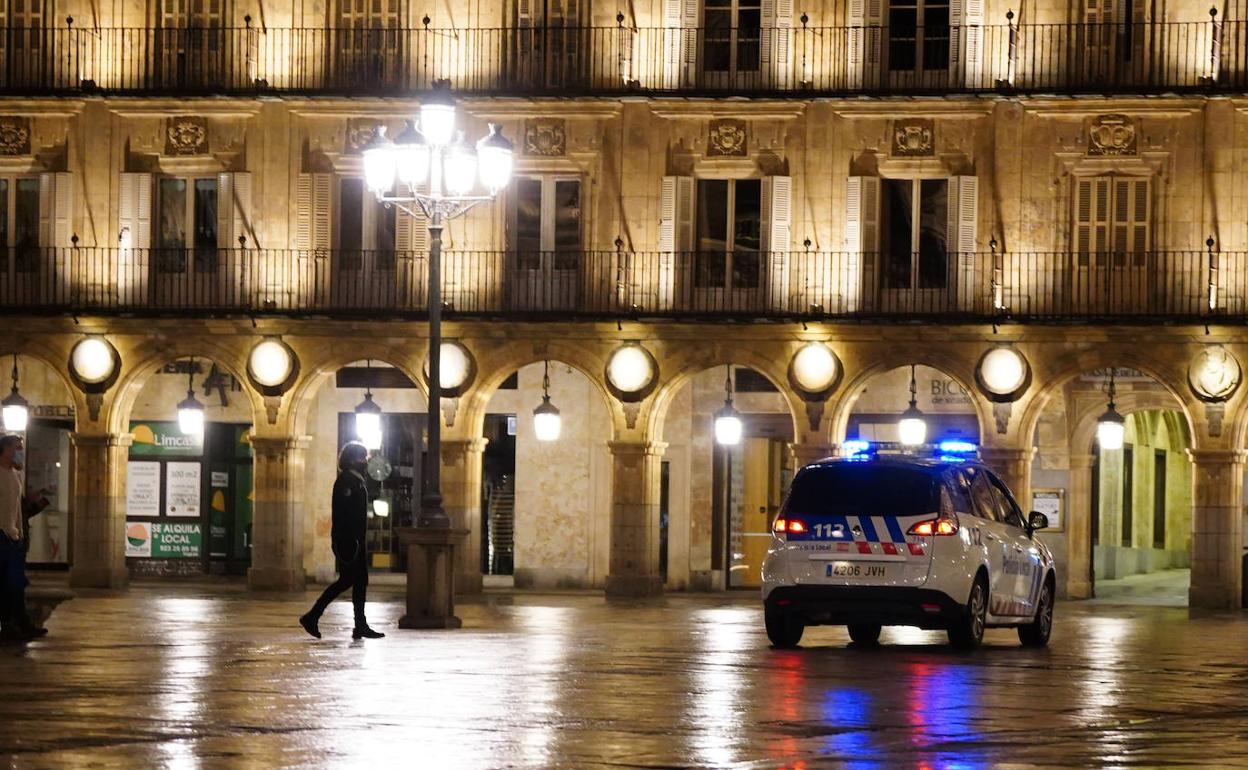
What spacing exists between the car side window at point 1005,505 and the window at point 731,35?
15.4 meters

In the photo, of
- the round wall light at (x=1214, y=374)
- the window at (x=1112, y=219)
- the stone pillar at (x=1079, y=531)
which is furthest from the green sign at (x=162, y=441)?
the round wall light at (x=1214, y=374)

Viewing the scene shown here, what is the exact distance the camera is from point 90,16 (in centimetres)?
3784

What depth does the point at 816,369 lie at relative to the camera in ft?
117

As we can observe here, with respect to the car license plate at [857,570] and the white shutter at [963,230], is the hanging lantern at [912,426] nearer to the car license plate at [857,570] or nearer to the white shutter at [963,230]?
the white shutter at [963,230]

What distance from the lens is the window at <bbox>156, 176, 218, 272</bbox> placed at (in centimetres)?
3778

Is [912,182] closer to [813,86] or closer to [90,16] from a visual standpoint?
[813,86]

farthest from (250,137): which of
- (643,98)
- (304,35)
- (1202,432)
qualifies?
(1202,432)

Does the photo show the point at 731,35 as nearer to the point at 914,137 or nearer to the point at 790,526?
the point at 914,137

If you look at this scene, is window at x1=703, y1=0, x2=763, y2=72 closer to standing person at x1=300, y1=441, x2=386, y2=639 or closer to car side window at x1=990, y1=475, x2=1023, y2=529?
car side window at x1=990, y1=475, x2=1023, y2=529

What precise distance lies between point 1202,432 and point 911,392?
4397 millimetres

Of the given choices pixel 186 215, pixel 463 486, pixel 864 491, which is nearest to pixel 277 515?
pixel 463 486

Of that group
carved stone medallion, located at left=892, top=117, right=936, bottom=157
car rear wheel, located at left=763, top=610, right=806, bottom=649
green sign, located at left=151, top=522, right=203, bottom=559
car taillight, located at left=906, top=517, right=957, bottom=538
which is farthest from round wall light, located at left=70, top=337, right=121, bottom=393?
car taillight, located at left=906, top=517, right=957, bottom=538

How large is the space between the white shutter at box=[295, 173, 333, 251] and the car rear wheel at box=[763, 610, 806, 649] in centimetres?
1755

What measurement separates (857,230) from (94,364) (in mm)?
11788
